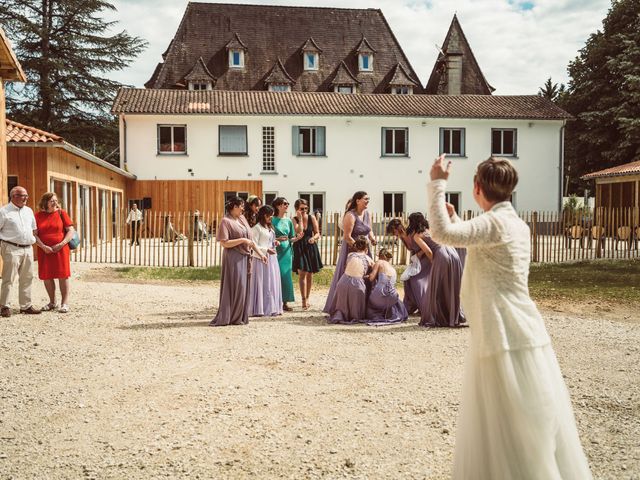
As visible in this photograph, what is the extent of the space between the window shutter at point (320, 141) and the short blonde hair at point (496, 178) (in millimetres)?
28703

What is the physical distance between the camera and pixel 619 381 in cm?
596

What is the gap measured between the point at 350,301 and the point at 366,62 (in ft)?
106

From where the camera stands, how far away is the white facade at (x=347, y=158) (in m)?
30.7

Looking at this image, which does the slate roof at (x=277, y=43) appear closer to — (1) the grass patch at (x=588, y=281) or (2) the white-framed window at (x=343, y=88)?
(2) the white-framed window at (x=343, y=88)

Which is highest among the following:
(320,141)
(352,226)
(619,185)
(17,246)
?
(320,141)

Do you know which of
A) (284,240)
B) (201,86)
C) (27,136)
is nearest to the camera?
(284,240)

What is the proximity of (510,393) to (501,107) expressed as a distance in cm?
3235

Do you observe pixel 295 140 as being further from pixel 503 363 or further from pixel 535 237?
pixel 503 363

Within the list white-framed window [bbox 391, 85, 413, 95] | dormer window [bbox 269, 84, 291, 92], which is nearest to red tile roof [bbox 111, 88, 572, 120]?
dormer window [bbox 269, 84, 291, 92]

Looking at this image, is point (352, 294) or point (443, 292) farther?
point (352, 294)

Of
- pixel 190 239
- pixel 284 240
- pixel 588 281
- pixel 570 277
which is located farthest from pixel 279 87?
pixel 284 240

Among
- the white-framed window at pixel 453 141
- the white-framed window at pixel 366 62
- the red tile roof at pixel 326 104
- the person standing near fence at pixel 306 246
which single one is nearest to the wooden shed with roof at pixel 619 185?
the red tile roof at pixel 326 104

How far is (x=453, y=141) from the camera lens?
32938 millimetres

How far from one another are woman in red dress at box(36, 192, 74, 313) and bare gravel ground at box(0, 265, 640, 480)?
2.60ft
